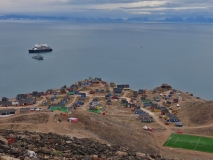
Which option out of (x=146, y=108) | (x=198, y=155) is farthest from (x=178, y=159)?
(x=146, y=108)

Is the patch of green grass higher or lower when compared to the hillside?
lower

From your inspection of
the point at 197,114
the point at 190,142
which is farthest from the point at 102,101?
the point at 190,142

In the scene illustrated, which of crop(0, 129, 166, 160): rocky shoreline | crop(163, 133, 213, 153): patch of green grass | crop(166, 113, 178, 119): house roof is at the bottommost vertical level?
crop(163, 133, 213, 153): patch of green grass

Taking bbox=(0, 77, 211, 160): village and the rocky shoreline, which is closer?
the rocky shoreline

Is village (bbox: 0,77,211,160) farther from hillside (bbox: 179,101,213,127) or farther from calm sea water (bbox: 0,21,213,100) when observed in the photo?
calm sea water (bbox: 0,21,213,100)

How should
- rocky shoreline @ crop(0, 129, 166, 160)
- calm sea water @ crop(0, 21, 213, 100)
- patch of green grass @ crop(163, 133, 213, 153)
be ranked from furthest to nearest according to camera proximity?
calm sea water @ crop(0, 21, 213, 100) < patch of green grass @ crop(163, 133, 213, 153) < rocky shoreline @ crop(0, 129, 166, 160)

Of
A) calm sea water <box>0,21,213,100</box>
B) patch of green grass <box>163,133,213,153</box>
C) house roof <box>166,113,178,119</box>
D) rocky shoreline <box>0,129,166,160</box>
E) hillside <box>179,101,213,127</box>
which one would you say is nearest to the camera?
rocky shoreline <box>0,129,166,160</box>

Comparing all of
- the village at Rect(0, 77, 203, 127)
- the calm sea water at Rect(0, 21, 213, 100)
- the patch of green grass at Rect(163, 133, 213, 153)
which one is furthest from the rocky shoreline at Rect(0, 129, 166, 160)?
the calm sea water at Rect(0, 21, 213, 100)

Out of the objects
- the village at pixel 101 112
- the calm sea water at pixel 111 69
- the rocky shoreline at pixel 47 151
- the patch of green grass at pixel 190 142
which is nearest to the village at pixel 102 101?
the village at pixel 101 112
